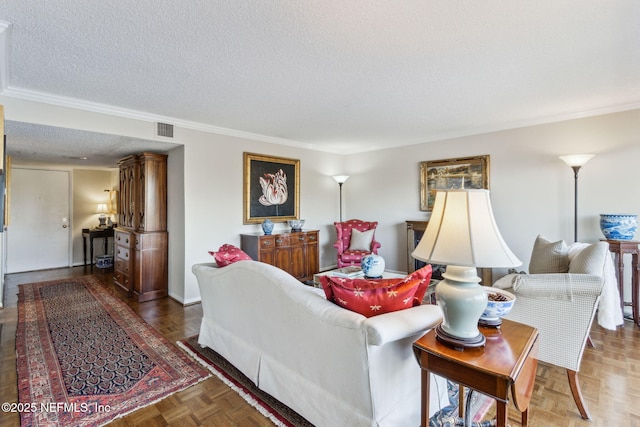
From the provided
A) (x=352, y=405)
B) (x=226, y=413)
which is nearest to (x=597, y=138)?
(x=352, y=405)

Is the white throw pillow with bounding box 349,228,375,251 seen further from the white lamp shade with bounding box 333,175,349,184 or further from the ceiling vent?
the ceiling vent

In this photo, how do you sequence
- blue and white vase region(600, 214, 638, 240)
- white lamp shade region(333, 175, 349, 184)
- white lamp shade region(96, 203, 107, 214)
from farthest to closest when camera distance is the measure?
white lamp shade region(96, 203, 107, 214)
white lamp shade region(333, 175, 349, 184)
blue and white vase region(600, 214, 638, 240)

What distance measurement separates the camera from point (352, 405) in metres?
1.55

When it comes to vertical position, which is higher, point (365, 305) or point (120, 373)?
point (365, 305)

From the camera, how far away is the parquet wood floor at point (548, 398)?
1854 millimetres

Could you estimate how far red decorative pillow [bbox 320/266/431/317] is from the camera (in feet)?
5.23

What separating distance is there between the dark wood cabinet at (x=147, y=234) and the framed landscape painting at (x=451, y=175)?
13.0 ft

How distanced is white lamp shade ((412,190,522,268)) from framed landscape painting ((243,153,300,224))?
3662mm

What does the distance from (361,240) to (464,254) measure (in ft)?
13.0

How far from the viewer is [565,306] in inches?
77.3

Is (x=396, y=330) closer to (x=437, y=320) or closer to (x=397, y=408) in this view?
(x=437, y=320)

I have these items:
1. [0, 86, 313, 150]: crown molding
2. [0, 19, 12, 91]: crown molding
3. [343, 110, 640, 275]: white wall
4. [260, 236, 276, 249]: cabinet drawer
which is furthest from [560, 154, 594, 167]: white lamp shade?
[0, 19, 12, 91]: crown molding

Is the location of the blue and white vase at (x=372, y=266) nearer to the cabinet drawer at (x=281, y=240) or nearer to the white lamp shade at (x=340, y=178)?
the cabinet drawer at (x=281, y=240)

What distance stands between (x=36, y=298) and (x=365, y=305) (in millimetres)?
4921
